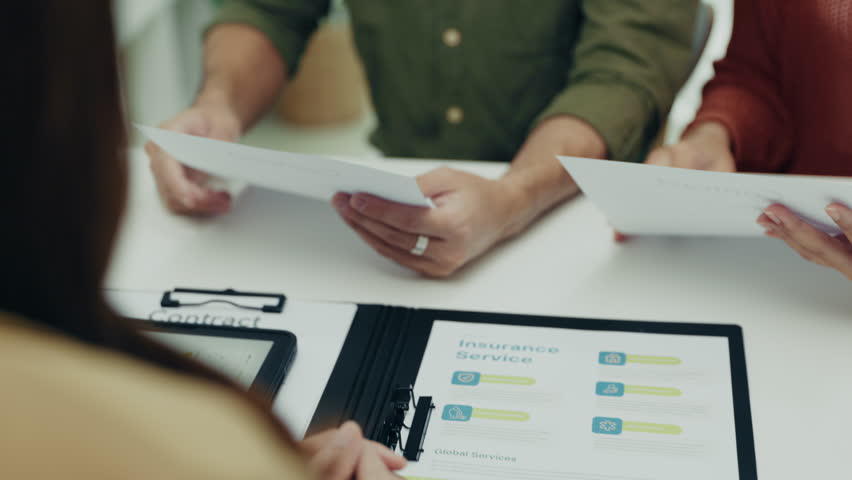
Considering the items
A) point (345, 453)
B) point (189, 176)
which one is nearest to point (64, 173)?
point (345, 453)

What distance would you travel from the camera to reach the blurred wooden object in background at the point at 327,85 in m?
2.63

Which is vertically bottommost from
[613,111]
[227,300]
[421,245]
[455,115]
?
[227,300]

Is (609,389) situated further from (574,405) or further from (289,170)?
(289,170)

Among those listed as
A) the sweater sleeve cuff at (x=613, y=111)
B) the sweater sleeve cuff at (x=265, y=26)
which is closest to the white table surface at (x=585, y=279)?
the sweater sleeve cuff at (x=613, y=111)

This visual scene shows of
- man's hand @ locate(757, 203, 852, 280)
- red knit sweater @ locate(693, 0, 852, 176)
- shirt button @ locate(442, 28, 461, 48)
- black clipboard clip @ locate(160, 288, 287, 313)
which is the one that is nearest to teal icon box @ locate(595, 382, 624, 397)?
man's hand @ locate(757, 203, 852, 280)

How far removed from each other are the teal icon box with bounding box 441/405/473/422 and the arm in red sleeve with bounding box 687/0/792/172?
1.67 feet

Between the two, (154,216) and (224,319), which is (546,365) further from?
(154,216)

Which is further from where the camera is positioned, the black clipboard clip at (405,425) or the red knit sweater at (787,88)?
the red knit sweater at (787,88)

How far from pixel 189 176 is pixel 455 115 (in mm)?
474

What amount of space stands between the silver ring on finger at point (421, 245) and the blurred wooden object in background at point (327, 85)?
170 cm

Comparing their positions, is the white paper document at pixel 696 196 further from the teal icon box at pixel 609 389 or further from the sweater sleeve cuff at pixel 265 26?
the sweater sleeve cuff at pixel 265 26

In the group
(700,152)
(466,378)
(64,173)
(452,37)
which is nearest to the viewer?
(64,173)

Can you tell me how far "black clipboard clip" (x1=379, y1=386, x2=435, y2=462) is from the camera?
75 centimetres

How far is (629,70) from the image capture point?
1.20 m
